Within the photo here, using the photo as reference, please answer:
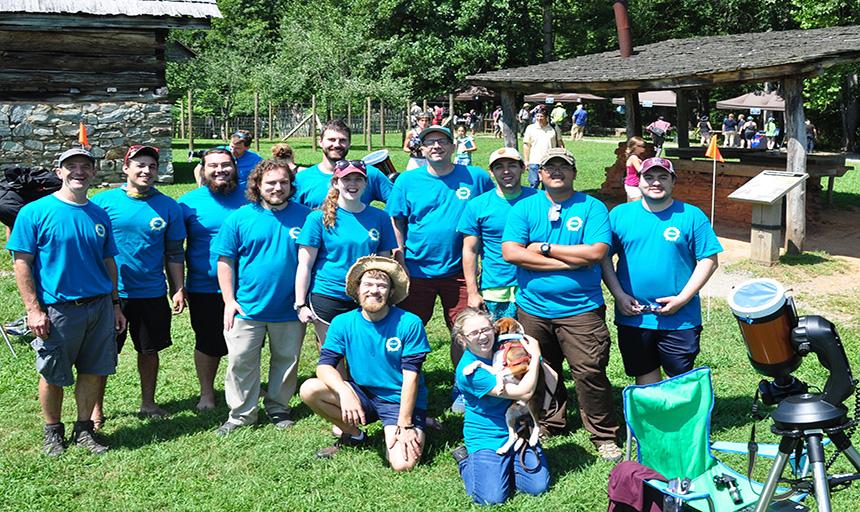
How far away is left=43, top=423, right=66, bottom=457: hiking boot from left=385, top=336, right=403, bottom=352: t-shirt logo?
6.96 ft

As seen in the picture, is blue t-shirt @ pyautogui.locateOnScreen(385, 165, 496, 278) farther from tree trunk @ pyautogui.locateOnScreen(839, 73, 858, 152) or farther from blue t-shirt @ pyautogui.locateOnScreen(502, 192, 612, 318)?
tree trunk @ pyautogui.locateOnScreen(839, 73, 858, 152)

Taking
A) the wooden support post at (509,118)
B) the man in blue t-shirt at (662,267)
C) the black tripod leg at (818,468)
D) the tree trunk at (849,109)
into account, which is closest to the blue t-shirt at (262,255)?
the man in blue t-shirt at (662,267)

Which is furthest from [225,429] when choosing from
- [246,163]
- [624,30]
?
[624,30]

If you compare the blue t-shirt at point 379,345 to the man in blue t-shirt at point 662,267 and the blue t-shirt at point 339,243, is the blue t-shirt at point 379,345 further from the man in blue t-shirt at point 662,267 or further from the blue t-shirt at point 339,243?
the man in blue t-shirt at point 662,267

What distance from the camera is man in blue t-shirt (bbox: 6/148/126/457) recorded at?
4.64 m

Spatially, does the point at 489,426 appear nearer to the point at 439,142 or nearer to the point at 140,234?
the point at 439,142

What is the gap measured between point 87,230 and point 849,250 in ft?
33.3

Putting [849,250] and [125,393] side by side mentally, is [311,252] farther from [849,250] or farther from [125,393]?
[849,250]

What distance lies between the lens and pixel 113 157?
611 inches

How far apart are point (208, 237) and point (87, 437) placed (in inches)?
58.6

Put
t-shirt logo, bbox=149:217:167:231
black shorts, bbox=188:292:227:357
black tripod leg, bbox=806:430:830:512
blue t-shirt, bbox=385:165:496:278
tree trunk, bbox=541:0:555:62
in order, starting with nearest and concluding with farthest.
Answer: black tripod leg, bbox=806:430:830:512 < t-shirt logo, bbox=149:217:167:231 < blue t-shirt, bbox=385:165:496:278 < black shorts, bbox=188:292:227:357 < tree trunk, bbox=541:0:555:62

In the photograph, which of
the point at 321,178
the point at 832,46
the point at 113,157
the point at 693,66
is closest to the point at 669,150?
the point at 693,66

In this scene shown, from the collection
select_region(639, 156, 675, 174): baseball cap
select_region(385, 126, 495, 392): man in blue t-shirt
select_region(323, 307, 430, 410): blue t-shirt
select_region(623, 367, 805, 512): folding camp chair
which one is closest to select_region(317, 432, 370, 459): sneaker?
select_region(323, 307, 430, 410): blue t-shirt

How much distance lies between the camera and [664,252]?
4.71m
